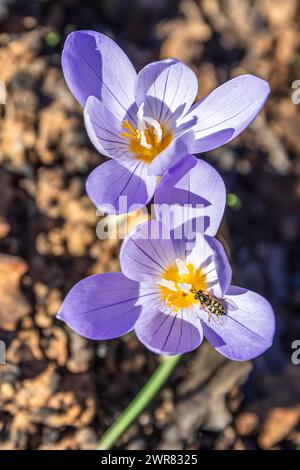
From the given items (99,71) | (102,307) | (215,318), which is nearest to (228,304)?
(215,318)

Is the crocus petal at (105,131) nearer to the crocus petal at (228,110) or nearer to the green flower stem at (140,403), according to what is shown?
the crocus petal at (228,110)

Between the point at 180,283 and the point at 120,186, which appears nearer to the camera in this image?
the point at 120,186

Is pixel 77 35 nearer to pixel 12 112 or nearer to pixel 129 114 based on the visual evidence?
pixel 129 114

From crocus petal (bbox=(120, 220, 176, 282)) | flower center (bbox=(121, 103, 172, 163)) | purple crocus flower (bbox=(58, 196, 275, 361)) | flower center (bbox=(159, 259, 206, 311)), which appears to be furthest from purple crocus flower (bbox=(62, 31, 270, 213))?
flower center (bbox=(159, 259, 206, 311))

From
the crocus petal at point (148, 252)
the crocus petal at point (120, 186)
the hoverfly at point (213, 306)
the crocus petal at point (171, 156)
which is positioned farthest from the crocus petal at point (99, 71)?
the hoverfly at point (213, 306)

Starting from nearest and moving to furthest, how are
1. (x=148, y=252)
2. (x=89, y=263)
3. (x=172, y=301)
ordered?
1. (x=148, y=252)
2. (x=172, y=301)
3. (x=89, y=263)

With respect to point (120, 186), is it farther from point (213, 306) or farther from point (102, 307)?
point (213, 306)
